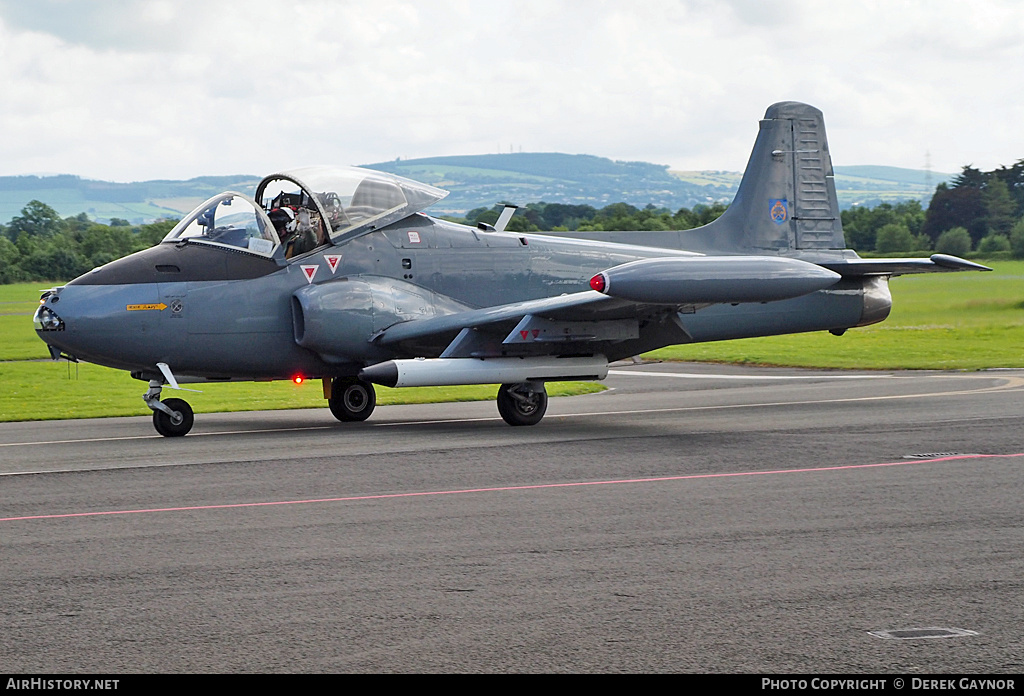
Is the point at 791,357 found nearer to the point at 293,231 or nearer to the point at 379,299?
the point at 379,299

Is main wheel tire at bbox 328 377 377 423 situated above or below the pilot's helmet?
below

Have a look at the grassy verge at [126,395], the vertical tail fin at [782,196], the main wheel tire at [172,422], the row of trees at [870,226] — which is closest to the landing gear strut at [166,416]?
the main wheel tire at [172,422]

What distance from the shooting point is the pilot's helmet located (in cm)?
1554

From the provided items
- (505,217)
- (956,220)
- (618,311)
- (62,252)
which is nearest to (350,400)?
(505,217)

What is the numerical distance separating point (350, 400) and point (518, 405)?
2.60 m

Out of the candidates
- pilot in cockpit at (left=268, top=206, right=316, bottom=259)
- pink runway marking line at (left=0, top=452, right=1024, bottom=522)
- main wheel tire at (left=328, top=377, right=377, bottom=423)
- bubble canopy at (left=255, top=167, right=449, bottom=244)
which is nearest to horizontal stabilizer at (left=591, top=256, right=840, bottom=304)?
pink runway marking line at (left=0, top=452, right=1024, bottom=522)

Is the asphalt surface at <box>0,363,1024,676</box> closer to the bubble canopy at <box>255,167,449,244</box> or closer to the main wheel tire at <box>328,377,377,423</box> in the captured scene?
the main wheel tire at <box>328,377,377,423</box>

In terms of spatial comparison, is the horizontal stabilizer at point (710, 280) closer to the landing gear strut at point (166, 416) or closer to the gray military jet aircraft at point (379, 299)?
the gray military jet aircraft at point (379, 299)

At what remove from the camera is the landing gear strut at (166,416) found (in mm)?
14836

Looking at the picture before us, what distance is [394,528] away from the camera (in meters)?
8.60

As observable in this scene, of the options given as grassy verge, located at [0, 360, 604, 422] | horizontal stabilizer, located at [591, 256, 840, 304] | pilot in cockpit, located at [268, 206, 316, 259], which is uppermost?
pilot in cockpit, located at [268, 206, 316, 259]

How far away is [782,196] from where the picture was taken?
61.9ft

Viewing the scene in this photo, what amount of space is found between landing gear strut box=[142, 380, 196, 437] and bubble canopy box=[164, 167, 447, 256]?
1.90 m

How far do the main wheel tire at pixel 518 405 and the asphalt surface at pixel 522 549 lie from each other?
2.14 ft
